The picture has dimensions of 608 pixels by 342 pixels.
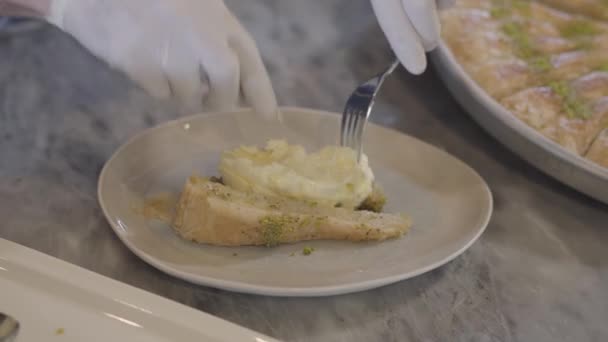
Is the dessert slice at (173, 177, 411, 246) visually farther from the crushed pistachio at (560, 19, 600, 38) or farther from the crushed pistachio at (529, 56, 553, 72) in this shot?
the crushed pistachio at (560, 19, 600, 38)

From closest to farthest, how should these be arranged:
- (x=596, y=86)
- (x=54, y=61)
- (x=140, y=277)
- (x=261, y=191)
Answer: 1. (x=140, y=277)
2. (x=261, y=191)
3. (x=596, y=86)
4. (x=54, y=61)

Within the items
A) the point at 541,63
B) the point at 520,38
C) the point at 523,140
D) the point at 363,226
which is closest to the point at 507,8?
the point at 520,38

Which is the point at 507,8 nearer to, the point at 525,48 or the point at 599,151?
the point at 525,48

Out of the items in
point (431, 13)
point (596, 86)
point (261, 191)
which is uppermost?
point (431, 13)

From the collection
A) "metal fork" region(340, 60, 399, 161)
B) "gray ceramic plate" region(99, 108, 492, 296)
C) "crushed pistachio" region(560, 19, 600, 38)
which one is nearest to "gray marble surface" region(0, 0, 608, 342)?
"gray ceramic plate" region(99, 108, 492, 296)

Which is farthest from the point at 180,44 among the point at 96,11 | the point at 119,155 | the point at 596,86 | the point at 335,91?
the point at 596,86

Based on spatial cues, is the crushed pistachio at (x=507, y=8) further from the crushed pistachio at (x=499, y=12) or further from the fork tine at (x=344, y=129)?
the fork tine at (x=344, y=129)

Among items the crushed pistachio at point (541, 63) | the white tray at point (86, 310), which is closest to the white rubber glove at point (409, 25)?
the crushed pistachio at point (541, 63)

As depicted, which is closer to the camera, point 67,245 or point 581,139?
point 67,245

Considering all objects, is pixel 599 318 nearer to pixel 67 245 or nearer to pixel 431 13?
pixel 431 13
